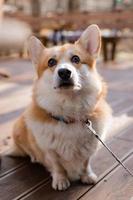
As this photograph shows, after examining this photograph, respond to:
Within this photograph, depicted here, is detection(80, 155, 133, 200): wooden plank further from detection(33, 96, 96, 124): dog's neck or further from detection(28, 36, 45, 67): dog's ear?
detection(28, 36, 45, 67): dog's ear

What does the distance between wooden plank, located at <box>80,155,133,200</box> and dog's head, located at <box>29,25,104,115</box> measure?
447 millimetres

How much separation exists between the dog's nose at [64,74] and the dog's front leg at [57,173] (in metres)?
0.39

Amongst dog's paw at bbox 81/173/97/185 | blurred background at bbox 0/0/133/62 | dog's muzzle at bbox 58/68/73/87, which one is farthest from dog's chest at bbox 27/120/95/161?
blurred background at bbox 0/0/133/62

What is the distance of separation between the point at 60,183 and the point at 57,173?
0.05 metres

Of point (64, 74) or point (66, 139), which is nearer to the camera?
point (64, 74)

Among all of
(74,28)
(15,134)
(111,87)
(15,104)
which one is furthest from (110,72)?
(15,134)

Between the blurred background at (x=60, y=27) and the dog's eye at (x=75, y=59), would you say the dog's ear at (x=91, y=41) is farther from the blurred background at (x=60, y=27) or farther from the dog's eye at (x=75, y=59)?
the blurred background at (x=60, y=27)

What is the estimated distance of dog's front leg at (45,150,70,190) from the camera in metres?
1.71

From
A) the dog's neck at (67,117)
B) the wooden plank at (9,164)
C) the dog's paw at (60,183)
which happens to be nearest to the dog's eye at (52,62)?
the dog's neck at (67,117)

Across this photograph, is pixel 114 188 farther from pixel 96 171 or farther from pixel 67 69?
pixel 67 69

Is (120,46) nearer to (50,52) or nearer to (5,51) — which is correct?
(5,51)

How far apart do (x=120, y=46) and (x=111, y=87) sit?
4.35 meters

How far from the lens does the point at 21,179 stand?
181 cm

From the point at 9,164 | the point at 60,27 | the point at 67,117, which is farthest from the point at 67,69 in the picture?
the point at 60,27
